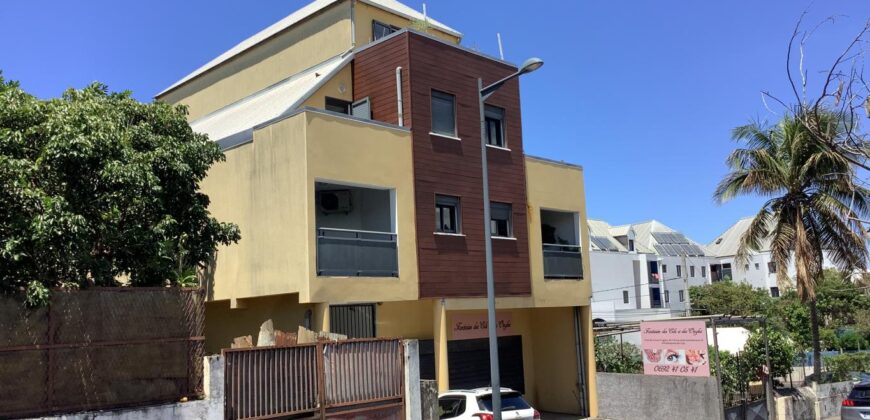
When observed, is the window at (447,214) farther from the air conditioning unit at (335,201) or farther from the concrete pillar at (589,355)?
the concrete pillar at (589,355)

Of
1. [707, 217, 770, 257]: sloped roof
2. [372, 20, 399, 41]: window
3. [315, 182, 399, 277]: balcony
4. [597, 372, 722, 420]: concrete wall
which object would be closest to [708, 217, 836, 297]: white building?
[707, 217, 770, 257]: sloped roof

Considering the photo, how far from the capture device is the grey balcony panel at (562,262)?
21.2 metres

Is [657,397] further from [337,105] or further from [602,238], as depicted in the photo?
[602,238]

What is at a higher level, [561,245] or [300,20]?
[300,20]

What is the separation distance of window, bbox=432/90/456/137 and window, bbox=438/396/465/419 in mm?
7161

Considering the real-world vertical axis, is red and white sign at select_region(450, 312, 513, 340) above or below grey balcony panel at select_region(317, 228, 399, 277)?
A: below

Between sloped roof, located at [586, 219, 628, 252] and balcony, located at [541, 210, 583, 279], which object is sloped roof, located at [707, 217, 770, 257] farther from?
balcony, located at [541, 210, 583, 279]

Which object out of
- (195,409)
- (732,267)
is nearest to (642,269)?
(732,267)

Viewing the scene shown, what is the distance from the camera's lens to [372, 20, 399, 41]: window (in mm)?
22250

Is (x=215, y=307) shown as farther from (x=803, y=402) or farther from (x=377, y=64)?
(x=803, y=402)

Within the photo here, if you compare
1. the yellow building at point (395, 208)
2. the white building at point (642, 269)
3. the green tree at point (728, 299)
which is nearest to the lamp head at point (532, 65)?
the yellow building at point (395, 208)

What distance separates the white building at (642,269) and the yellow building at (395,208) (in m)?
30.9

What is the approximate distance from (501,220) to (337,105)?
538cm

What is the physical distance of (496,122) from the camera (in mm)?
20812
